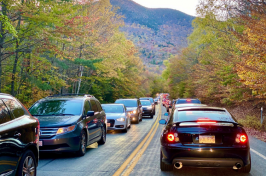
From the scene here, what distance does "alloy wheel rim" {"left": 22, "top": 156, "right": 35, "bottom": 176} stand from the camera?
5.34 m

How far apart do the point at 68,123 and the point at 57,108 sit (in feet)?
4.43

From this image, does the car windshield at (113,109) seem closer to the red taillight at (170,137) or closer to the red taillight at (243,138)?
the red taillight at (170,137)

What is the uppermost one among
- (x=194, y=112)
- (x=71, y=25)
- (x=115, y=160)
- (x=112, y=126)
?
(x=71, y=25)

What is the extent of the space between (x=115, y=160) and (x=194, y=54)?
5113 cm

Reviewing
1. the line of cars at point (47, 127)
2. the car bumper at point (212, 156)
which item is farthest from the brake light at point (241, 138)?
the line of cars at point (47, 127)

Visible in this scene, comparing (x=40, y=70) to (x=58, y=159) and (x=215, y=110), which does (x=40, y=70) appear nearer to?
(x=58, y=159)

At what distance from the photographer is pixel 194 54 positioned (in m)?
57.6

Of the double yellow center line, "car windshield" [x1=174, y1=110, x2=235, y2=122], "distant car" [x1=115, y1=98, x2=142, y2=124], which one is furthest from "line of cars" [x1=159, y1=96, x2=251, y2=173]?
"distant car" [x1=115, y1=98, x2=142, y2=124]

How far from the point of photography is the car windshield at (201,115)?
6.96 m

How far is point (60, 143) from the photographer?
8.52m

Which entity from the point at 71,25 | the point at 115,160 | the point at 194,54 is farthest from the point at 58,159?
the point at 194,54

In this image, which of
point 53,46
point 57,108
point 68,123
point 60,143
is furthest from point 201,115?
point 53,46

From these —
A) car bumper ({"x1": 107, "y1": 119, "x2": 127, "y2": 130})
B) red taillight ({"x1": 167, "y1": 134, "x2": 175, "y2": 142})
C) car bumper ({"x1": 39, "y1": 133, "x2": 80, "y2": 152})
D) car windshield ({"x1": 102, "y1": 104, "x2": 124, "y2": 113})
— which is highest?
red taillight ({"x1": 167, "y1": 134, "x2": 175, "y2": 142})

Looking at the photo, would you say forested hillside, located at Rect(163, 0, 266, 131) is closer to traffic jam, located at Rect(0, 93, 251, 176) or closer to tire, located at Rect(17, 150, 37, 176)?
traffic jam, located at Rect(0, 93, 251, 176)
